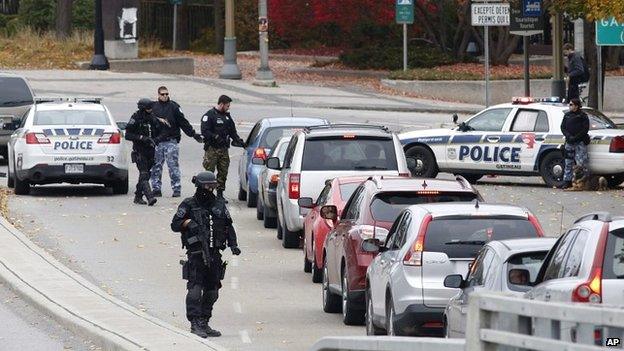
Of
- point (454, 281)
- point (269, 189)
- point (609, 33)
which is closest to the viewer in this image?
point (454, 281)

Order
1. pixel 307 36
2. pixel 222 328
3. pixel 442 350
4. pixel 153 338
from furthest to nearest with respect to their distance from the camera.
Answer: pixel 307 36 < pixel 222 328 < pixel 153 338 < pixel 442 350

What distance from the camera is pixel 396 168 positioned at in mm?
21312

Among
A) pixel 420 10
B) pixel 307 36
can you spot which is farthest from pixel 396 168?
pixel 307 36

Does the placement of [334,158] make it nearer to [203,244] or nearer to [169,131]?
[169,131]

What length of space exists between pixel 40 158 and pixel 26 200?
2.65ft

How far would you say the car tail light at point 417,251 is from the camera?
1370 cm

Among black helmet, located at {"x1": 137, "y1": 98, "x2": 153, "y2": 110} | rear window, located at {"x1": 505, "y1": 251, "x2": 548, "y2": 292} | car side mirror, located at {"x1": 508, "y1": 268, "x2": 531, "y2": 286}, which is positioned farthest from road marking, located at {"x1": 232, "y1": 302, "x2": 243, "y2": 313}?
black helmet, located at {"x1": 137, "y1": 98, "x2": 153, "y2": 110}

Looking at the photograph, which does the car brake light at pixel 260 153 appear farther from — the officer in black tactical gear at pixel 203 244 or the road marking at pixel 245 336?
the officer in black tactical gear at pixel 203 244

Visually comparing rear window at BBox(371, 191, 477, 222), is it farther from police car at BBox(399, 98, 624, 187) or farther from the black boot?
police car at BBox(399, 98, 624, 187)

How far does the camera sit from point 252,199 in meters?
27.5

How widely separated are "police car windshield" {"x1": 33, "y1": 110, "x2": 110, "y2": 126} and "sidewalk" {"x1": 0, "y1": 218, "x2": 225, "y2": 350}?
652cm

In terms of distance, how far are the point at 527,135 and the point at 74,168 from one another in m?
8.14

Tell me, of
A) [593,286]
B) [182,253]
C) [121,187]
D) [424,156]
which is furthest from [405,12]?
[593,286]

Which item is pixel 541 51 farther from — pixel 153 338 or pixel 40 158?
pixel 153 338
